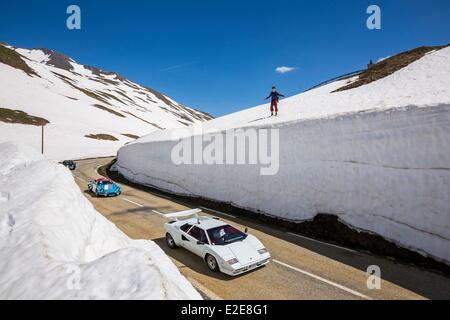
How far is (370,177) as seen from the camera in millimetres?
10797

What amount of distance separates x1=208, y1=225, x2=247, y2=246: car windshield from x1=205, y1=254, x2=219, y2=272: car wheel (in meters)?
0.46

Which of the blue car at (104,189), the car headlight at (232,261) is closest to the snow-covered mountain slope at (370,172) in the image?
the car headlight at (232,261)

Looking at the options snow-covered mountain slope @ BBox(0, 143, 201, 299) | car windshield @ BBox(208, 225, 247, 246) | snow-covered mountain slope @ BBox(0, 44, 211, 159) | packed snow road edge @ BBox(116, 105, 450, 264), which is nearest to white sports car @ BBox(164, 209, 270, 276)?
car windshield @ BBox(208, 225, 247, 246)

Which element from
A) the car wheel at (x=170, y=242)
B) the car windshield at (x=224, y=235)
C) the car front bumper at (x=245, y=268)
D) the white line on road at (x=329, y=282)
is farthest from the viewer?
the car wheel at (x=170, y=242)

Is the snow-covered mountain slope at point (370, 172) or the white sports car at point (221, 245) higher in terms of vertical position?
the snow-covered mountain slope at point (370, 172)

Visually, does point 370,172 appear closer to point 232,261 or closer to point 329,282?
point 329,282

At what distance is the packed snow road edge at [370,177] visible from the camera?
29.4 feet

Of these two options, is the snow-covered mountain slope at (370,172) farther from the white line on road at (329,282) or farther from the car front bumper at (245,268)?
the car front bumper at (245,268)

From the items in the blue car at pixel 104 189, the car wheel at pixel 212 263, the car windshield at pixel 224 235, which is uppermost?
the blue car at pixel 104 189

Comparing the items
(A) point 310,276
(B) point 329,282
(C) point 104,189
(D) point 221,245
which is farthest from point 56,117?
(B) point 329,282

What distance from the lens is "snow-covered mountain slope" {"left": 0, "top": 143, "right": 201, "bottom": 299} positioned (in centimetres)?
434

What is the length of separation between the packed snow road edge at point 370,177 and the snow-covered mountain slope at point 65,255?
7510 mm

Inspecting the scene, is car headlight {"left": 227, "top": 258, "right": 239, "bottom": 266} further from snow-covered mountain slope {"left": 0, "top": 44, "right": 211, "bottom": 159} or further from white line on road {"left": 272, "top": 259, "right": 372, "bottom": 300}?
snow-covered mountain slope {"left": 0, "top": 44, "right": 211, "bottom": 159}
